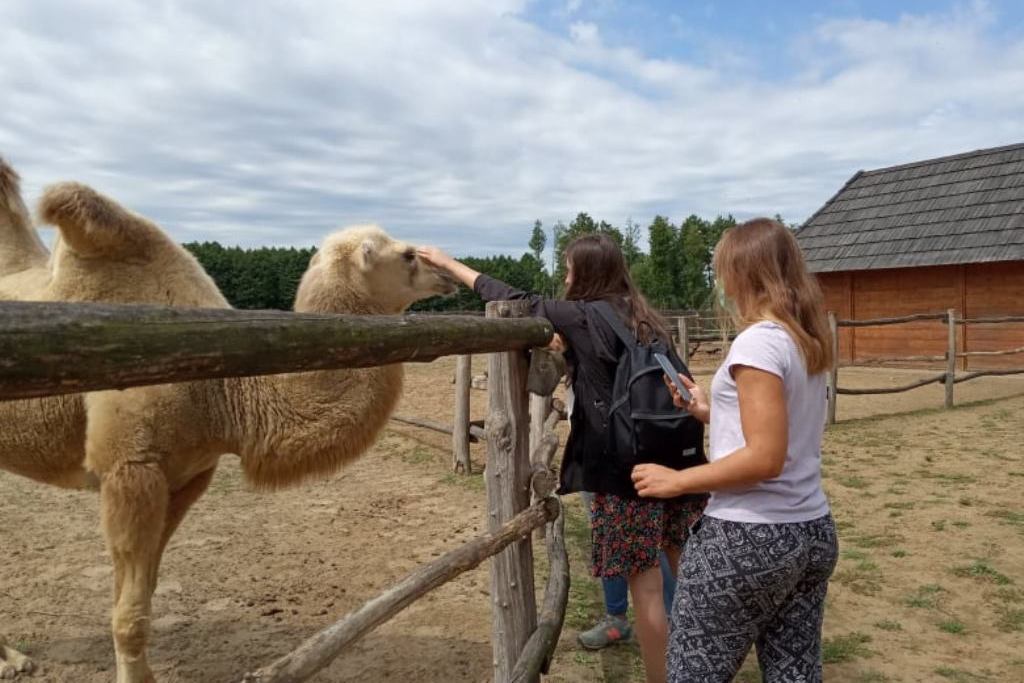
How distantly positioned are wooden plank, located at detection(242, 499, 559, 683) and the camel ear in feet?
5.09

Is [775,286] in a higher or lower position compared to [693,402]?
higher

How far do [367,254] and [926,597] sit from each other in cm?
373

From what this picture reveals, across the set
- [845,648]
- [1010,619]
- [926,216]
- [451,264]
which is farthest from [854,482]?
[926,216]

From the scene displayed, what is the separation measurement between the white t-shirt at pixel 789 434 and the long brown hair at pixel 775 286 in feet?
0.16

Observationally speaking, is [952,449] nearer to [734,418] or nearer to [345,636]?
[734,418]

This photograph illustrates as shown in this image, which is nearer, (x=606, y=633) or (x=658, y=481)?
(x=658, y=481)

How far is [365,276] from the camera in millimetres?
3711

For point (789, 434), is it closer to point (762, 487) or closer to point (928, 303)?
point (762, 487)

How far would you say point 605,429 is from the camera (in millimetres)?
2631

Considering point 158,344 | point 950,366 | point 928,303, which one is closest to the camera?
point 158,344

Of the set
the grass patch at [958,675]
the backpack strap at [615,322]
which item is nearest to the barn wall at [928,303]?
the grass patch at [958,675]

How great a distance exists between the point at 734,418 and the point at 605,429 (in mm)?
746

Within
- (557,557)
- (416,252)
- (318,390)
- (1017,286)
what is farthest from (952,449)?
(1017,286)

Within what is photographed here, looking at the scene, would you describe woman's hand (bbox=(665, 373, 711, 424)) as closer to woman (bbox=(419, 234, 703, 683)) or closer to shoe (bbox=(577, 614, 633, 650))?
woman (bbox=(419, 234, 703, 683))
